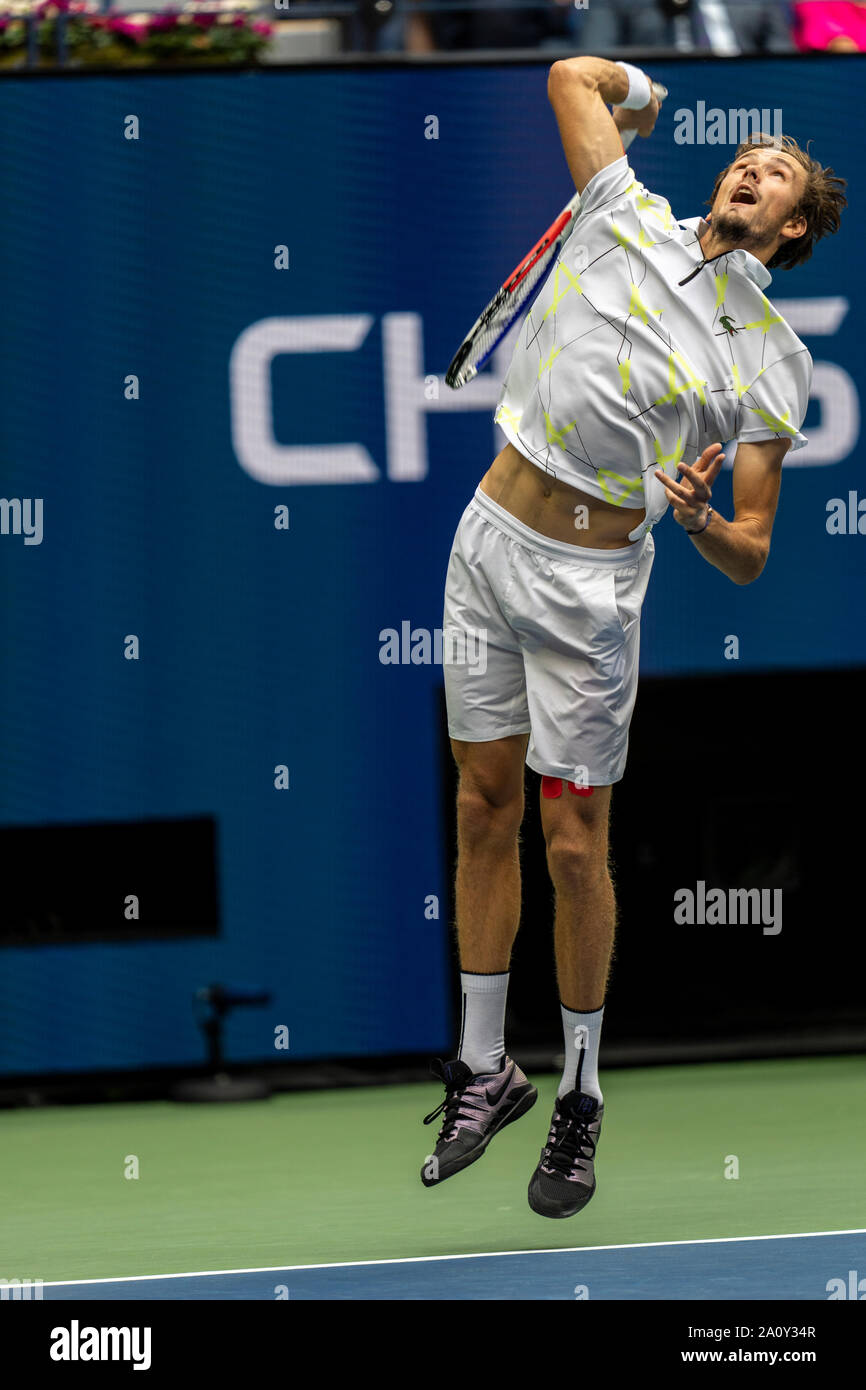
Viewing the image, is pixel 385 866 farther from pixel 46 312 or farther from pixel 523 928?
pixel 46 312

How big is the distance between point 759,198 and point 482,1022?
206cm

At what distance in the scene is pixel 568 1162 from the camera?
5043 mm

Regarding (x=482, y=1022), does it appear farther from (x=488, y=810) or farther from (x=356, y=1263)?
(x=356, y=1263)

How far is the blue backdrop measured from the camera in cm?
773

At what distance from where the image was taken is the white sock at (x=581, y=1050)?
16.7 feet

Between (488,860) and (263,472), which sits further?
(263,472)

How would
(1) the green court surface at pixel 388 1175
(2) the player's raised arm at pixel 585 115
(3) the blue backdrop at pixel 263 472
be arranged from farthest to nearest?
(3) the blue backdrop at pixel 263 472
(1) the green court surface at pixel 388 1175
(2) the player's raised arm at pixel 585 115

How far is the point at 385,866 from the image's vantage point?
26.0ft

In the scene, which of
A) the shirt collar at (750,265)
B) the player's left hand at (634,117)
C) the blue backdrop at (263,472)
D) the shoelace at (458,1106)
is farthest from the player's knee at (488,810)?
the blue backdrop at (263,472)

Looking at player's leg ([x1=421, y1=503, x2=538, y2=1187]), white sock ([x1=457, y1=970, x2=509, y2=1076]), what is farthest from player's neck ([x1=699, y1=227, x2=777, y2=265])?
white sock ([x1=457, y1=970, x2=509, y2=1076])

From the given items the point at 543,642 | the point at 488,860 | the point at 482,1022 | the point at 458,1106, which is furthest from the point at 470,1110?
the point at 543,642

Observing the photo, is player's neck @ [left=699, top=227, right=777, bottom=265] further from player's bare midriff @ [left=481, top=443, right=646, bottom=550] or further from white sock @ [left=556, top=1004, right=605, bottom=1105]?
white sock @ [left=556, top=1004, right=605, bottom=1105]

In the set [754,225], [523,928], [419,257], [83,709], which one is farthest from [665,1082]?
[754,225]

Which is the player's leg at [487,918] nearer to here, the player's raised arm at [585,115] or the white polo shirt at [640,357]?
the white polo shirt at [640,357]
